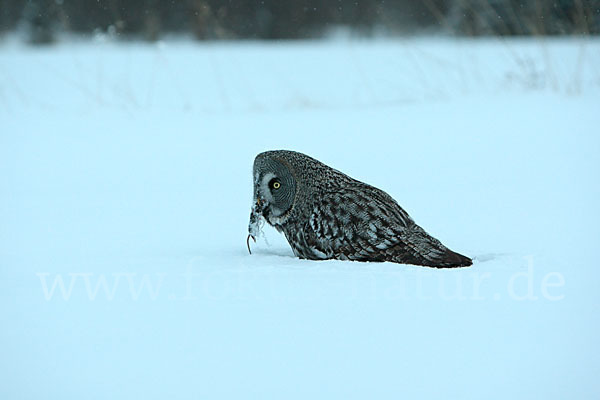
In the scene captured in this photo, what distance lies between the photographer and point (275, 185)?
357 centimetres

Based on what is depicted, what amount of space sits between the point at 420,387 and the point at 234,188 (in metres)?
3.55

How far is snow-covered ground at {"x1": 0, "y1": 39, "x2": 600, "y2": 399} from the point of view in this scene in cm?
212

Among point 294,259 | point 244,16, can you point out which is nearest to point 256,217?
point 294,259

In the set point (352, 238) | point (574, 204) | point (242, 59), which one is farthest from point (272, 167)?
point (242, 59)

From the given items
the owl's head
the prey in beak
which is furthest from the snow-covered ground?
the owl's head

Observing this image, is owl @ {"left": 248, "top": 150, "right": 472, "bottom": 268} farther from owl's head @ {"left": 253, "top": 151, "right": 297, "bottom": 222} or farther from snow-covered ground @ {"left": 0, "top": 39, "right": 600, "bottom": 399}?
snow-covered ground @ {"left": 0, "top": 39, "right": 600, "bottom": 399}

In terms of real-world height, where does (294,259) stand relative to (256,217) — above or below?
below

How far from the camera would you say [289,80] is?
39.8 feet

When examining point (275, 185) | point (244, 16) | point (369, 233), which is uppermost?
point (244, 16)

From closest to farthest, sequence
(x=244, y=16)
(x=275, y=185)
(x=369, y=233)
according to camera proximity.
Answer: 1. (x=369, y=233)
2. (x=275, y=185)
3. (x=244, y=16)

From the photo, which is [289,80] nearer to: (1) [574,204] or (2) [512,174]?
(2) [512,174]

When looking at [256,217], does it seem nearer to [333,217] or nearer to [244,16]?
→ [333,217]

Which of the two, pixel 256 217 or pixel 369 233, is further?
pixel 256 217

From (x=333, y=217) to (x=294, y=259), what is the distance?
28 cm
